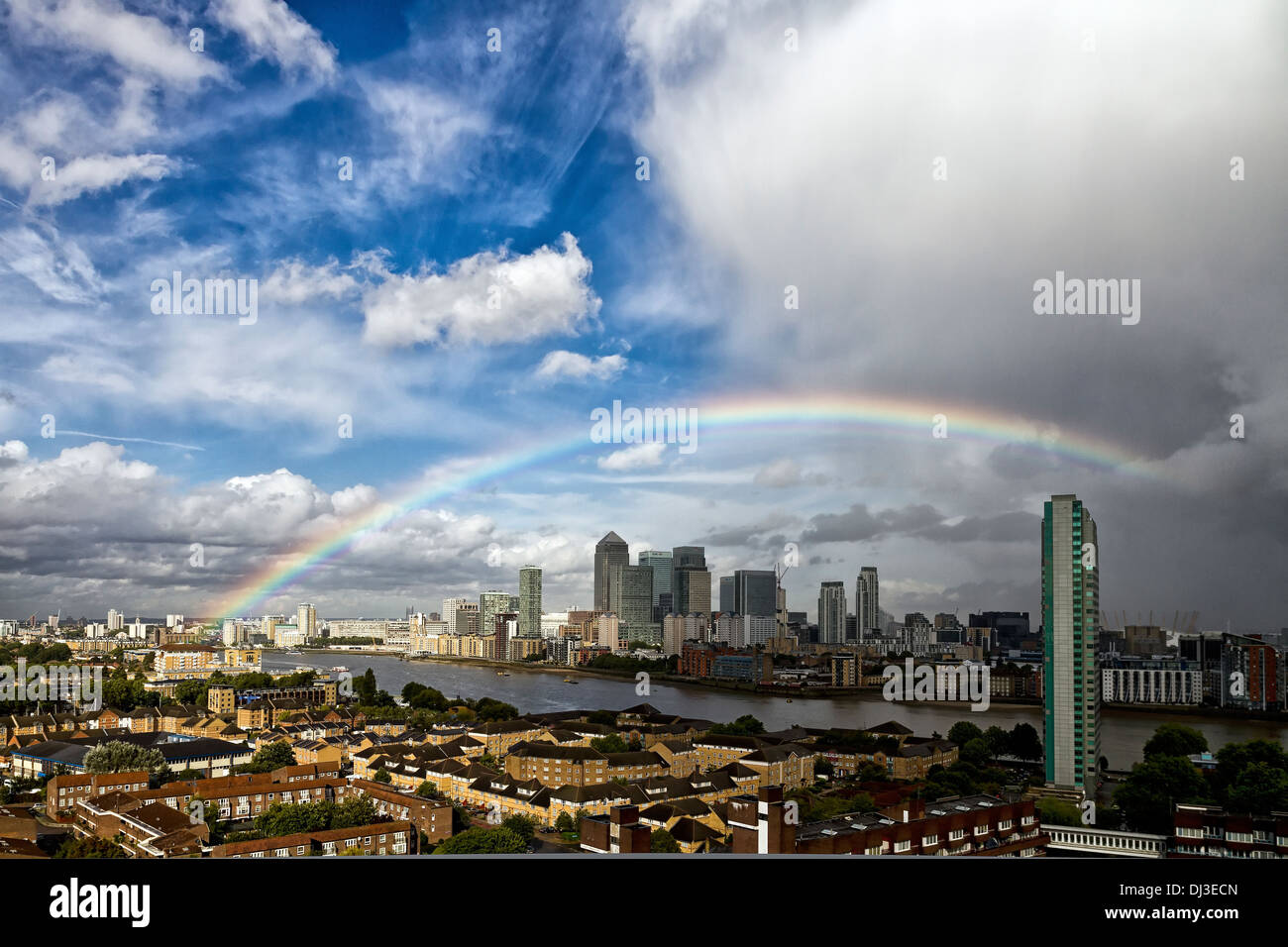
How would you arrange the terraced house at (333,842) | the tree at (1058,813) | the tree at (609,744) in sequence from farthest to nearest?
the tree at (609,744) → the tree at (1058,813) → the terraced house at (333,842)

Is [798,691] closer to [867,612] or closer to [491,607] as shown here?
[867,612]

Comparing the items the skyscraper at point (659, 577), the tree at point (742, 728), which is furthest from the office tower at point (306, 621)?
the tree at point (742, 728)

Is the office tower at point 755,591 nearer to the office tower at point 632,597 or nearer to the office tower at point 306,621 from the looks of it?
the office tower at point 632,597

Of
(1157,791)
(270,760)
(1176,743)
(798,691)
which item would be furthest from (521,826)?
(798,691)

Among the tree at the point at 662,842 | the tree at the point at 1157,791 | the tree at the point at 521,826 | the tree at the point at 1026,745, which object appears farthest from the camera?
the tree at the point at 1026,745

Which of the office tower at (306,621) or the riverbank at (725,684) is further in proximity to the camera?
the office tower at (306,621)

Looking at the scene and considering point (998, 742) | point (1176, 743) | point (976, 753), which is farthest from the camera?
point (998, 742)

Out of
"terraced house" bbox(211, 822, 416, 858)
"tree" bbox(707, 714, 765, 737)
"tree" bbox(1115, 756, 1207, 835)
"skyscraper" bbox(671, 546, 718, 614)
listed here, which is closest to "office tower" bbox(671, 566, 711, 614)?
"skyscraper" bbox(671, 546, 718, 614)
